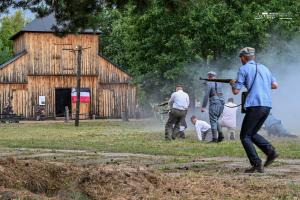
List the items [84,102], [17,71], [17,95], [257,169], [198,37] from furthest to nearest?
1. [84,102]
2. [17,95]
3. [17,71]
4. [198,37]
5. [257,169]

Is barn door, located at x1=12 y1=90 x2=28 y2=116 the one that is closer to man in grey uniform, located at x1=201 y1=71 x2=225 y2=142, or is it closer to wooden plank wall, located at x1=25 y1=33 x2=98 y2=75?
wooden plank wall, located at x1=25 y1=33 x2=98 y2=75

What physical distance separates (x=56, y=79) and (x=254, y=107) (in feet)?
165

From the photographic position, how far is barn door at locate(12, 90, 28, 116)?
5859cm

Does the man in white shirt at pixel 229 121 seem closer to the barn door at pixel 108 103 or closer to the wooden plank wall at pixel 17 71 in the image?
the wooden plank wall at pixel 17 71

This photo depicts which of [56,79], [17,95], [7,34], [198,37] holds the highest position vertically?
[7,34]

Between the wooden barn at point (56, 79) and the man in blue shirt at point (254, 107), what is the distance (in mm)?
48006

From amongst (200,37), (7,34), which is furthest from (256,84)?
(7,34)

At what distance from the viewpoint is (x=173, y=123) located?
21.2 m

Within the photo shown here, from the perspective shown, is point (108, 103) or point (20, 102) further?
point (108, 103)

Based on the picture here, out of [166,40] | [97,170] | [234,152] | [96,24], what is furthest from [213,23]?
[97,170]

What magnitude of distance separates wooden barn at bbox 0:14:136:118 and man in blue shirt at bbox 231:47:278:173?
48.0 m

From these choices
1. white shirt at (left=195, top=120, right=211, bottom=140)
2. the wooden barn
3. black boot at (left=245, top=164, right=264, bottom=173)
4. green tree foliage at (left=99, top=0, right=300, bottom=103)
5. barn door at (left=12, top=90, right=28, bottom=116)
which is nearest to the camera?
black boot at (left=245, top=164, right=264, bottom=173)

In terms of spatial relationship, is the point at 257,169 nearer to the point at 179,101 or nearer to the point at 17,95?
the point at 179,101

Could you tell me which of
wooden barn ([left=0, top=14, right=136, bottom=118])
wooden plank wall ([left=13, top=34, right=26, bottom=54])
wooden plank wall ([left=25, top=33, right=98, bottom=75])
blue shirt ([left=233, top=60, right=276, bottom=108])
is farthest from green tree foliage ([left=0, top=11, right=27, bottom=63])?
blue shirt ([left=233, top=60, right=276, bottom=108])
